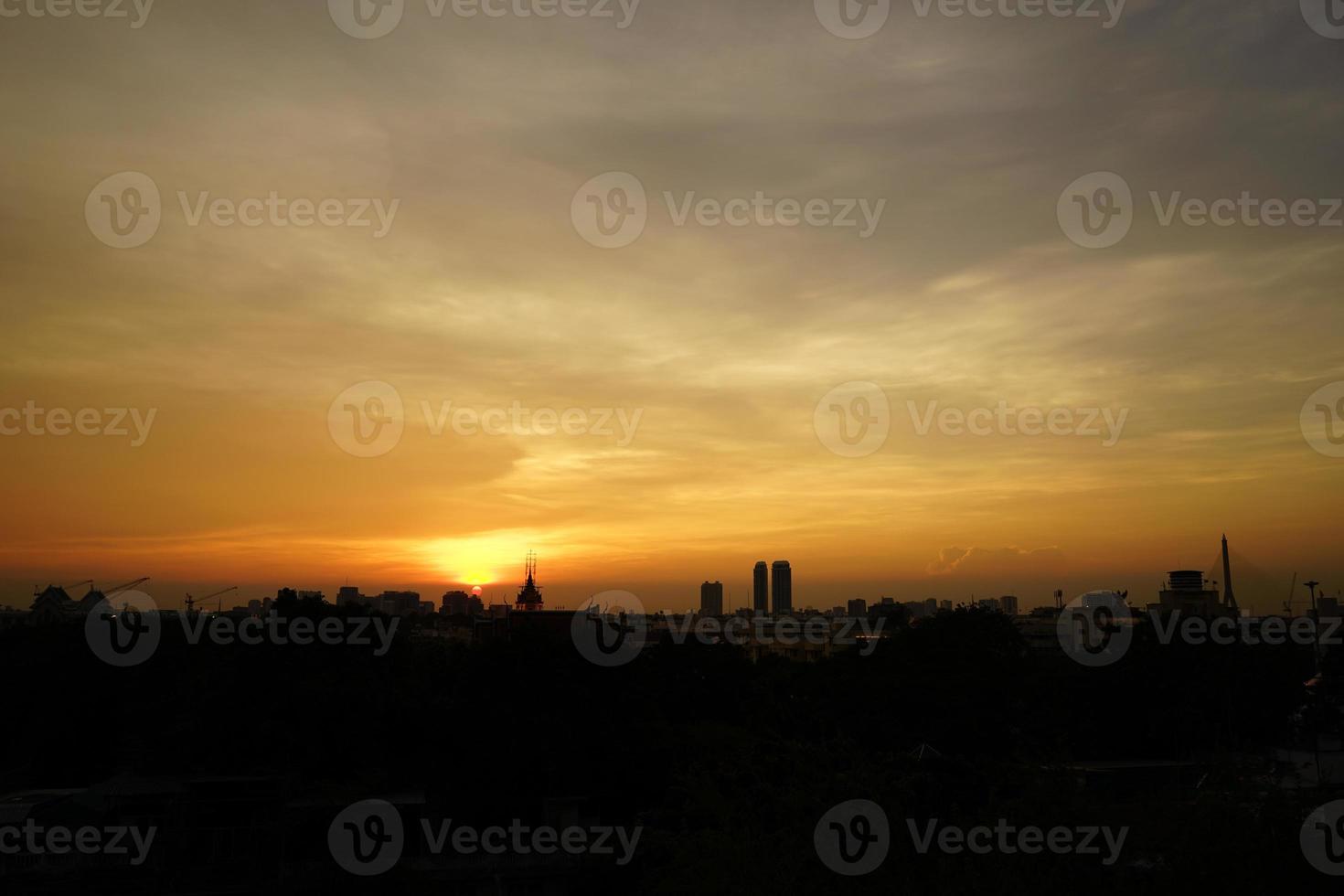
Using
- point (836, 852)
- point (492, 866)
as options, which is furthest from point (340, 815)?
point (836, 852)

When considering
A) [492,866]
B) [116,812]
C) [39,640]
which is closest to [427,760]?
[492,866]

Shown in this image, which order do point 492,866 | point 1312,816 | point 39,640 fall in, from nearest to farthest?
point 1312,816, point 492,866, point 39,640

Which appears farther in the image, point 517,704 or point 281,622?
point 281,622

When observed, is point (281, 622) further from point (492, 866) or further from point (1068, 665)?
point (1068, 665)

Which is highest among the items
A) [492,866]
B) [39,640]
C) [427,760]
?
[39,640]

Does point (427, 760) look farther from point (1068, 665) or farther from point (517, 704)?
point (1068, 665)

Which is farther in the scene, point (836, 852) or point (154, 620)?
point (154, 620)

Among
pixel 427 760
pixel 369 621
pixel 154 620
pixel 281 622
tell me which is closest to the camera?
pixel 427 760

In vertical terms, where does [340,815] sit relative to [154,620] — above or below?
below

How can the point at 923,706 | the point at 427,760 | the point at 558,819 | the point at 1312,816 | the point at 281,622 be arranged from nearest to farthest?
the point at 1312,816
the point at 558,819
the point at 427,760
the point at 281,622
the point at 923,706
